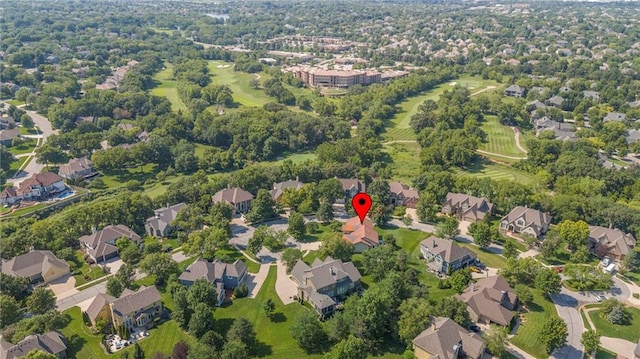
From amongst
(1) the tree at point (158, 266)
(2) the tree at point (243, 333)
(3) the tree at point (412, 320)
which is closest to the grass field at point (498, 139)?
(3) the tree at point (412, 320)

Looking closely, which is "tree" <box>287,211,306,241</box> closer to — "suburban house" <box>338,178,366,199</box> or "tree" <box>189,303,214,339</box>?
"suburban house" <box>338,178,366,199</box>

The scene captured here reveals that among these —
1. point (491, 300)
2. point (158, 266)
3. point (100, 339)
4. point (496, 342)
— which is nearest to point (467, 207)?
point (491, 300)

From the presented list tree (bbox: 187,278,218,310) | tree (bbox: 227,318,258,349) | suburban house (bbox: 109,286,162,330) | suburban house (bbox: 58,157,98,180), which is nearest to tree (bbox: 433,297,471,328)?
tree (bbox: 227,318,258,349)

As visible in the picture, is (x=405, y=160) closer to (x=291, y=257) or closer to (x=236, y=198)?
(x=236, y=198)

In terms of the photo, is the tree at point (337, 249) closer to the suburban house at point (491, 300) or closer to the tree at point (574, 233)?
the suburban house at point (491, 300)

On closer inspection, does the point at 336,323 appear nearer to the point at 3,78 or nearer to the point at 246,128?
the point at 246,128

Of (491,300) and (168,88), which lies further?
(168,88)

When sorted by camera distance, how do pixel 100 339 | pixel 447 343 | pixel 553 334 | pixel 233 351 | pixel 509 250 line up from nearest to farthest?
pixel 233 351 → pixel 447 343 → pixel 553 334 → pixel 100 339 → pixel 509 250
